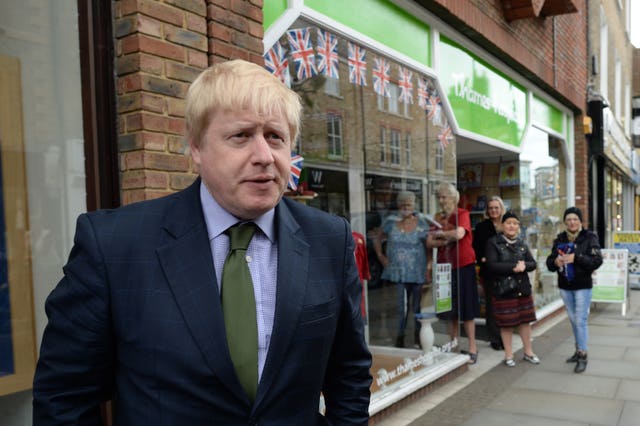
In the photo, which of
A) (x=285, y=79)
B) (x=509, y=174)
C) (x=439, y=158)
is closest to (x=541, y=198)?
(x=509, y=174)

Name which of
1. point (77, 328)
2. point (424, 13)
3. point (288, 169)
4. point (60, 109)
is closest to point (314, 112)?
point (424, 13)

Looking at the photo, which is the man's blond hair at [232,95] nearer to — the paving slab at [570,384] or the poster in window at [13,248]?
the poster in window at [13,248]

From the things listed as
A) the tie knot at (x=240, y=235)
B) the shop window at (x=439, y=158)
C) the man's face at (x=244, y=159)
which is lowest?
the tie knot at (x=240, y=235)

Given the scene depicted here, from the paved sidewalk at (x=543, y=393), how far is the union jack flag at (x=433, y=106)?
2.86 meters

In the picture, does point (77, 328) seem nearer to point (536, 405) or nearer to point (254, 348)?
point (254, 348)

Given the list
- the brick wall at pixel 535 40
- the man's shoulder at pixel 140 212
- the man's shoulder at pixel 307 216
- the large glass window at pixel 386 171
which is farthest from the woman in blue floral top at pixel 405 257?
the man's shoulder at pixel 140 212

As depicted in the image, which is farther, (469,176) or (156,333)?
(469,176)

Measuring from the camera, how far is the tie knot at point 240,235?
4.75ft

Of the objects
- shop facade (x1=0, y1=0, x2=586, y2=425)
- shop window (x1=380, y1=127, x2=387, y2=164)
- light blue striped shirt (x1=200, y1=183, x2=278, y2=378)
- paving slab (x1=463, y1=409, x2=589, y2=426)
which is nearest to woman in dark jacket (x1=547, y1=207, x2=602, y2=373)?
shop facade (x1=0, y1=0, x2=586, y2=425)

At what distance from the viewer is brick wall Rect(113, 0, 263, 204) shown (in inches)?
104

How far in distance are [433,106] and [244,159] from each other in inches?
191

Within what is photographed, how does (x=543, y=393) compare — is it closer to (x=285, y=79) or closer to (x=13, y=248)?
(x=285, y=79)

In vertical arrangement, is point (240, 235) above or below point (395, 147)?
below

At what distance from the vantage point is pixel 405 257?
577cm
